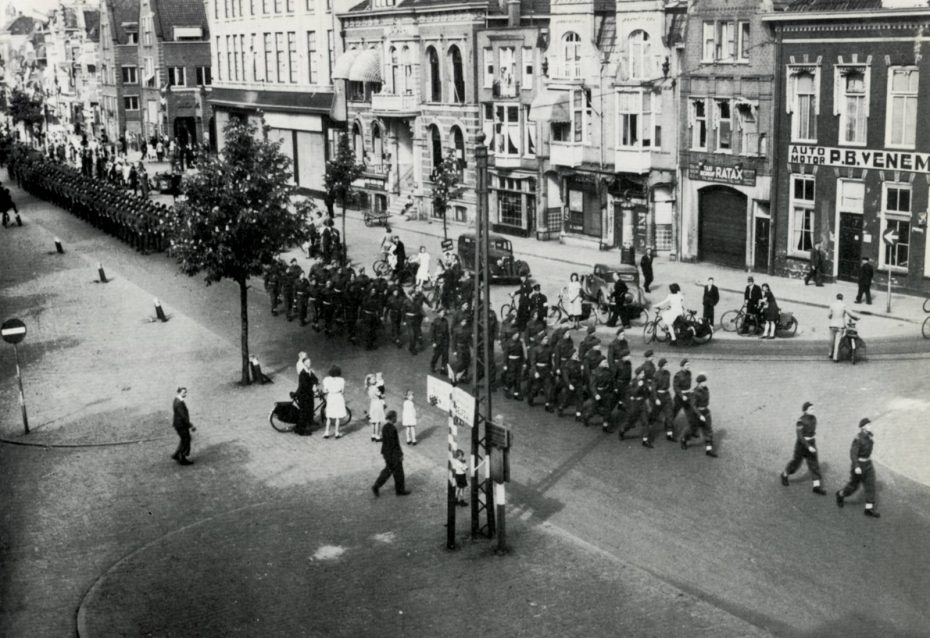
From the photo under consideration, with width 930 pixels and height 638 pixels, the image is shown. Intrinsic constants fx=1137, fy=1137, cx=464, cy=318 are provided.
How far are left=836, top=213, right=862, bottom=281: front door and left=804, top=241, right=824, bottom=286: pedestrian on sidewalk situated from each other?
25.9 inches

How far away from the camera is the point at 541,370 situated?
25.6m

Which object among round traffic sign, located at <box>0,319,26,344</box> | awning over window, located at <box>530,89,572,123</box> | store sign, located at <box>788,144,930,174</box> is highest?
awning over window, located at <box>530,89,572,123</box>

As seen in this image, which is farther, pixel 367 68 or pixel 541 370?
pixel 367 68

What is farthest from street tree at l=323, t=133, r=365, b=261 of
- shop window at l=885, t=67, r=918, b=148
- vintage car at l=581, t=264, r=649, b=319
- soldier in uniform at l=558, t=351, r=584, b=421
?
soldier in uniform at l=558, t=351, r=584, b=421

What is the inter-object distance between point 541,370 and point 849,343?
8433 millimetres

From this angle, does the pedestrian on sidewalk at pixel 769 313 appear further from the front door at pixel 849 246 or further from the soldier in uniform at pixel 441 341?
the soldier in uniform at pixel 441 341

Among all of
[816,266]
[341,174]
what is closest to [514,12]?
[341,174]

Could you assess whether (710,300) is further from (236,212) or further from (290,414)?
(236,212)

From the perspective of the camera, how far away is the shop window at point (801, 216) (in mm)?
38406

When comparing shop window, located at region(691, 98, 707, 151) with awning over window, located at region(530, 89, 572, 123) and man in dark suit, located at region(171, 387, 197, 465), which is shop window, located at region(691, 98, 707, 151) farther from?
man in dark suit, located at region(171, 387, 197, 465)

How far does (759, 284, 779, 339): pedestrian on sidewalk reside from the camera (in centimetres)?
3086

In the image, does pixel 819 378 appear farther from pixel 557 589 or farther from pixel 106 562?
pixel 106 562

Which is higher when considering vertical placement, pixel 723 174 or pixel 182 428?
pixel 723 174

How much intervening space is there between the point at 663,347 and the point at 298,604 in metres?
16.7
